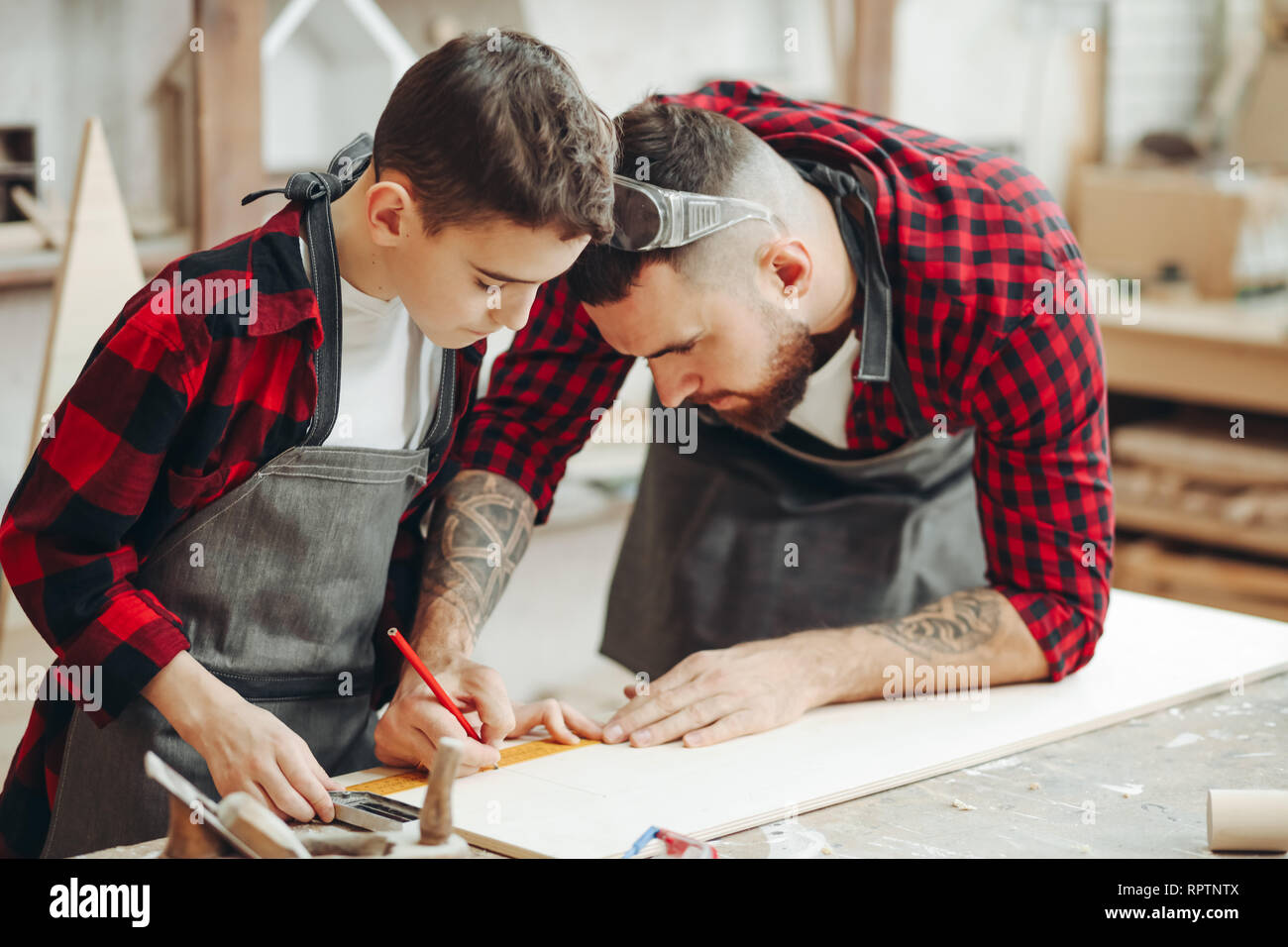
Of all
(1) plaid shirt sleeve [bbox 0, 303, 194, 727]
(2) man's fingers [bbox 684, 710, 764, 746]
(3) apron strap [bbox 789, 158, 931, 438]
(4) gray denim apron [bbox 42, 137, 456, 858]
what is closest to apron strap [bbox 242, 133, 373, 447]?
(4) gray denim apron [bbox 42, 137, 456, 858]

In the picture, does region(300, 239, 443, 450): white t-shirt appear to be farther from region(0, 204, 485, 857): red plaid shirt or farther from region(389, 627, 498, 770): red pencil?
region(389, 627, 498, 770): red pencil

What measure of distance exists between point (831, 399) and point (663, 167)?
451 mm

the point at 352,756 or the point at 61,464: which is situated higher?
the point at 61,464

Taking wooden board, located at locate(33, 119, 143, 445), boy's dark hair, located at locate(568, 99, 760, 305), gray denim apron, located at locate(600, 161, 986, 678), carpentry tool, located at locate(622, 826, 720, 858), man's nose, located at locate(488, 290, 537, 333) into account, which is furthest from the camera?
wooden board, located at locate(33, 119, 143, 445)

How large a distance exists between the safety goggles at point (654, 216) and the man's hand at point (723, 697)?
454 mm

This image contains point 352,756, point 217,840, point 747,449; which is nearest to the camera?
point 217,840

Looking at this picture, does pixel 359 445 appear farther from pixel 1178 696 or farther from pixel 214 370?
pixel 1178 696

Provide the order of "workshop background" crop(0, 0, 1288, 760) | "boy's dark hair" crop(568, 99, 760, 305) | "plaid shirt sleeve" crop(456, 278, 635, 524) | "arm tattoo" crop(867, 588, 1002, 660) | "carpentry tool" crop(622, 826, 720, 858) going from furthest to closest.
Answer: "workshop background" crop(0, 0, 1288, 760), "plaid shirt sleeve" crop(456, 278, 635, 524), "arm tattoo" crop(867, 588, 1002, 660), "boy's dark hair" crop(568, 99, 760, 305), "carpentry tool" crop(622, 826, 720, 858)

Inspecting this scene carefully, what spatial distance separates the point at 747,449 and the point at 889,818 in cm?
75

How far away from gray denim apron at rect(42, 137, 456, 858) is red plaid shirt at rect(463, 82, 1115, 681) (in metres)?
0.39

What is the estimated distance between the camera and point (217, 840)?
0.97m

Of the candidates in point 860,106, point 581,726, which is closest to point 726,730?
point 581,726

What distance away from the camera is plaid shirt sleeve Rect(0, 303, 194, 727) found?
1.15 m
